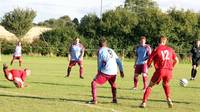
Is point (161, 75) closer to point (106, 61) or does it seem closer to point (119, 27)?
point (106, 61)

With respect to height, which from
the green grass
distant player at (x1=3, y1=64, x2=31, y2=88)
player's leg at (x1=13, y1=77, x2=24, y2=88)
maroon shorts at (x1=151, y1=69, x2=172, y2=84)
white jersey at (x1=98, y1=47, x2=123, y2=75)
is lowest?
the green grass

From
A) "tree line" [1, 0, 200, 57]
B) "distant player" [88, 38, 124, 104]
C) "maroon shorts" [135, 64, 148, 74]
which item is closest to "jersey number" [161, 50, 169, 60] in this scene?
"distant player" [88, 38, 124, 104]

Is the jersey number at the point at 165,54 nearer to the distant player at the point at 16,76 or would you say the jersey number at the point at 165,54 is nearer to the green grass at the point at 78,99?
the green grass at the point at 78,99

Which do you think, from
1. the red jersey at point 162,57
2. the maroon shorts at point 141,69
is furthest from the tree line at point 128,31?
the red jersey at point 162,57

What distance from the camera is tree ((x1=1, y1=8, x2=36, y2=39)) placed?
244ft

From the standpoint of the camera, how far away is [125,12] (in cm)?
6412

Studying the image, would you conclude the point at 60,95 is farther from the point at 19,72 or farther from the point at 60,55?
the point at 60,55

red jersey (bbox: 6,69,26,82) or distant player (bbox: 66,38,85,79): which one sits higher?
distant player (bbox: 66,38,85,79)

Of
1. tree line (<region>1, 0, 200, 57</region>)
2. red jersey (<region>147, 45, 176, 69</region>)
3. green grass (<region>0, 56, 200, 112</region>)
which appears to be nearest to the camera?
green grass (<region>0, 56, 200, 112</region>)

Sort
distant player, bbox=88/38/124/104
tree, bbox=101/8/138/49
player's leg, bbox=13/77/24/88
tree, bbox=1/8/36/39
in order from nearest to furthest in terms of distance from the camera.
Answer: distant player, bbox=88/38/124/104
player's leg, bbox=13/77/24/88
tree, bbox=101/8/138/49
tree, bbox=1/8/36/39

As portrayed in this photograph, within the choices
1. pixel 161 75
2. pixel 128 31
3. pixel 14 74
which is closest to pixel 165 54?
pixel 161 75

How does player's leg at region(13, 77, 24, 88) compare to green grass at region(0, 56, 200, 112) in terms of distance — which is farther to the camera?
player's leg at region(13, 77, 24, 88)

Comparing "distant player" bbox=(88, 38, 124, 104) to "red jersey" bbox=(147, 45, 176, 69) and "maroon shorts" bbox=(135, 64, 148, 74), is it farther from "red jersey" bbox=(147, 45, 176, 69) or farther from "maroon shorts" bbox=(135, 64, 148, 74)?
"maroon shorts" bbox=(135, 64, 148, 74)

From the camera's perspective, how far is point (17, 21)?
75.1m
